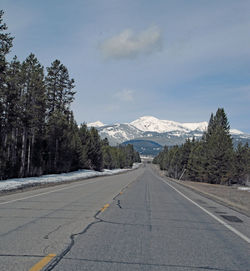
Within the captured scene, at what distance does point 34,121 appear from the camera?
32.6 meters

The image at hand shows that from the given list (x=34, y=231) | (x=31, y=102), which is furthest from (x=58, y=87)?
(x=34, y=231)

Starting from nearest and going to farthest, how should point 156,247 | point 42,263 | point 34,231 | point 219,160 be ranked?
point 42,263
point 156,247
point 34,231
point 219,160

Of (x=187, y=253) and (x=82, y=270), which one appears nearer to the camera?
(x=82, y=270)

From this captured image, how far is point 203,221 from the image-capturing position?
10.2m

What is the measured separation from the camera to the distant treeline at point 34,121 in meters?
28.0

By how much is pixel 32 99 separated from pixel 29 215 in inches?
1084

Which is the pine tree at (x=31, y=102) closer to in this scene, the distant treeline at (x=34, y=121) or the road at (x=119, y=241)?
the distant treeline at (x=34, y=121)

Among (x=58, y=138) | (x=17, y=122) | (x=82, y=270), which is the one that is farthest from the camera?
(x=58, y=138)

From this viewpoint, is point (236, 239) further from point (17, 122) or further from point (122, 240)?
point (17, 122)

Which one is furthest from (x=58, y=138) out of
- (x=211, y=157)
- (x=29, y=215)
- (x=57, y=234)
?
(x=57, y=234)

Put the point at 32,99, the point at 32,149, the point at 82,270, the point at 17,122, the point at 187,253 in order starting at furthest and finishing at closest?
the point at 32,149 < the point at 32,99 < the point at 17,122 < the point at 187,253 < the point at 82,270

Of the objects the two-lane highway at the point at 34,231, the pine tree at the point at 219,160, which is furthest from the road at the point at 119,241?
the pine tree at the point at 219,160

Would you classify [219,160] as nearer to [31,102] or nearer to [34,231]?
[31,102]

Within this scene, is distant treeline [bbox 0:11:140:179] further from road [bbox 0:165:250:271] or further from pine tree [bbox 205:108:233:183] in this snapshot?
pine tree [bbox 205:108:233:183]
